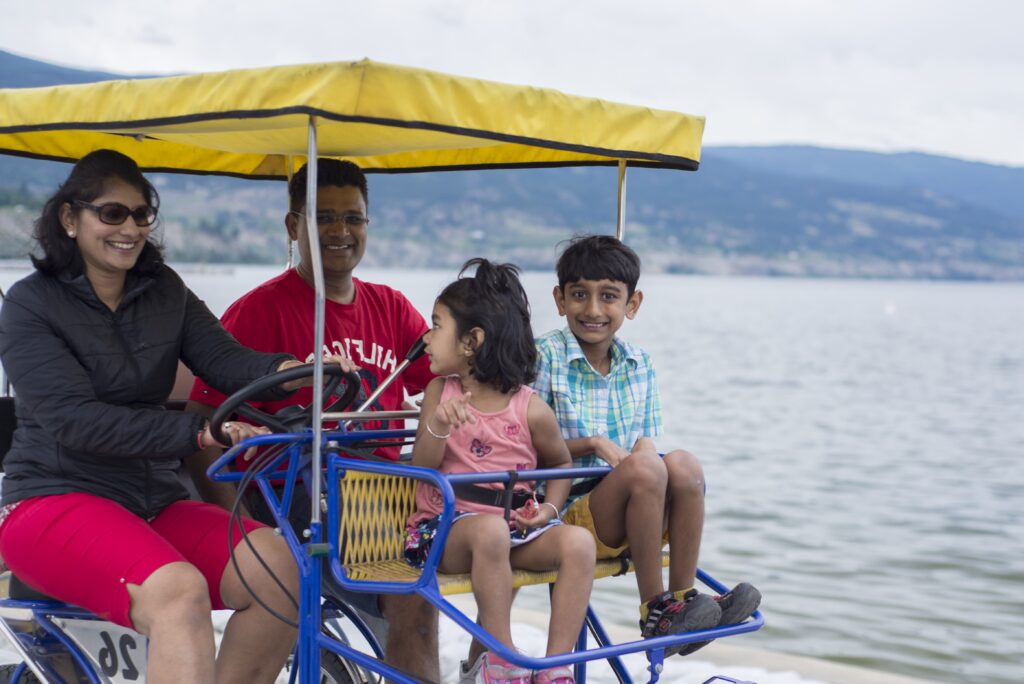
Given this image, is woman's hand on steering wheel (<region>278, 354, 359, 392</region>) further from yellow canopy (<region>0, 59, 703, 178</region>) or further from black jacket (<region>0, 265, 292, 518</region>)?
yellow canopy (<region>0, 59, 703, 178</region>)

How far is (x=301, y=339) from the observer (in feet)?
12.1

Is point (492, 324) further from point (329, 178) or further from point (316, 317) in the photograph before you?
point (329, 178)

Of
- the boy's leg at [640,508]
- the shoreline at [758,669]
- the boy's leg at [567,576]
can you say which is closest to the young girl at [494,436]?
the boy's leg at [567,576]

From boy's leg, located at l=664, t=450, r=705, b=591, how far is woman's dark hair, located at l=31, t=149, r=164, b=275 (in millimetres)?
1483

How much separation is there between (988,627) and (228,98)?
7873 mm

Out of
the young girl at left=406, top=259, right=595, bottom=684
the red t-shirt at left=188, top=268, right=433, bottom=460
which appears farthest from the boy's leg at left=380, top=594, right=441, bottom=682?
the young girl at left=406, top=259, right=595, bottom=684

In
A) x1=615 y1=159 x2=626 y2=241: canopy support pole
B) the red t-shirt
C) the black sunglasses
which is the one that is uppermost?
x1=615 y1=159 x2=626 y2=241: canopy support pole

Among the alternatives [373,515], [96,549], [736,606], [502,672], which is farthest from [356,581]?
[736,606]

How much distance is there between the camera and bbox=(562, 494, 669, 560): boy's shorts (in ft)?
10.4

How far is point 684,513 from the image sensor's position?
314cm

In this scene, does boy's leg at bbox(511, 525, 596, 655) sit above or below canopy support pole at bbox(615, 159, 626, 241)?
below

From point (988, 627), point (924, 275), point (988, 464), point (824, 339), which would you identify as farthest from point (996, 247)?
point (988, 627)

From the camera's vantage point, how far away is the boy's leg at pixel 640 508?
3.04 m

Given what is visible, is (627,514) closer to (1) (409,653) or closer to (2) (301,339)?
(1) (409,653)
